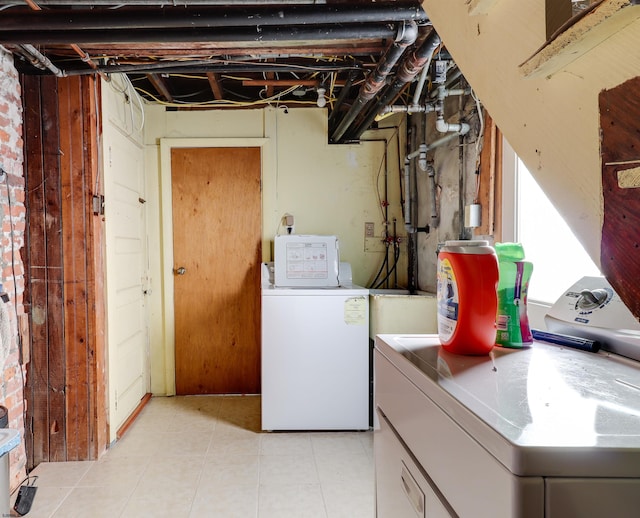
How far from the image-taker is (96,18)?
1.52 metres

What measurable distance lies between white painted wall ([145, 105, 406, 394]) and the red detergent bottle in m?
2.50

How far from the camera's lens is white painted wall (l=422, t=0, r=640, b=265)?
554 mm

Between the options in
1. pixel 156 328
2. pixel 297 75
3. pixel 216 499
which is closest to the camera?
pixel 216 499

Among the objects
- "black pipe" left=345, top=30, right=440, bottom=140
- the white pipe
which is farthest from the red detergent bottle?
the white pipe

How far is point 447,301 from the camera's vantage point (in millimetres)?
895

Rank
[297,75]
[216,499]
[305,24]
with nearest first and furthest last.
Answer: [305,24]
[216,499]
[297,75]

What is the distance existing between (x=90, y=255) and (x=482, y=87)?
7.23 ft

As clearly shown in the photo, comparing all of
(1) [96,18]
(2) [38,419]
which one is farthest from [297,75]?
(2) [38,419]

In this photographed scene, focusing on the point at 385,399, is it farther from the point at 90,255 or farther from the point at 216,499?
the point at 90,255

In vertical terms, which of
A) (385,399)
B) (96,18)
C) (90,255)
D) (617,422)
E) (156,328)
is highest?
(96,18)

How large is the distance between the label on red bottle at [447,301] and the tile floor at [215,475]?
4.45 ft

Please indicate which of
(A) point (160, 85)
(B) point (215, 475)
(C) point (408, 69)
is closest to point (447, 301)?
(C) point (408, 69)

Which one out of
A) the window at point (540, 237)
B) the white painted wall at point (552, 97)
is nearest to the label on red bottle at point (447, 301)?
the white painted wall at point (552, 97)

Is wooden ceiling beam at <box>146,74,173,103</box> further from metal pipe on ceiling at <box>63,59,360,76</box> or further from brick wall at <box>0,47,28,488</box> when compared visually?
brick wall at <box>0,47,28,488</box>
